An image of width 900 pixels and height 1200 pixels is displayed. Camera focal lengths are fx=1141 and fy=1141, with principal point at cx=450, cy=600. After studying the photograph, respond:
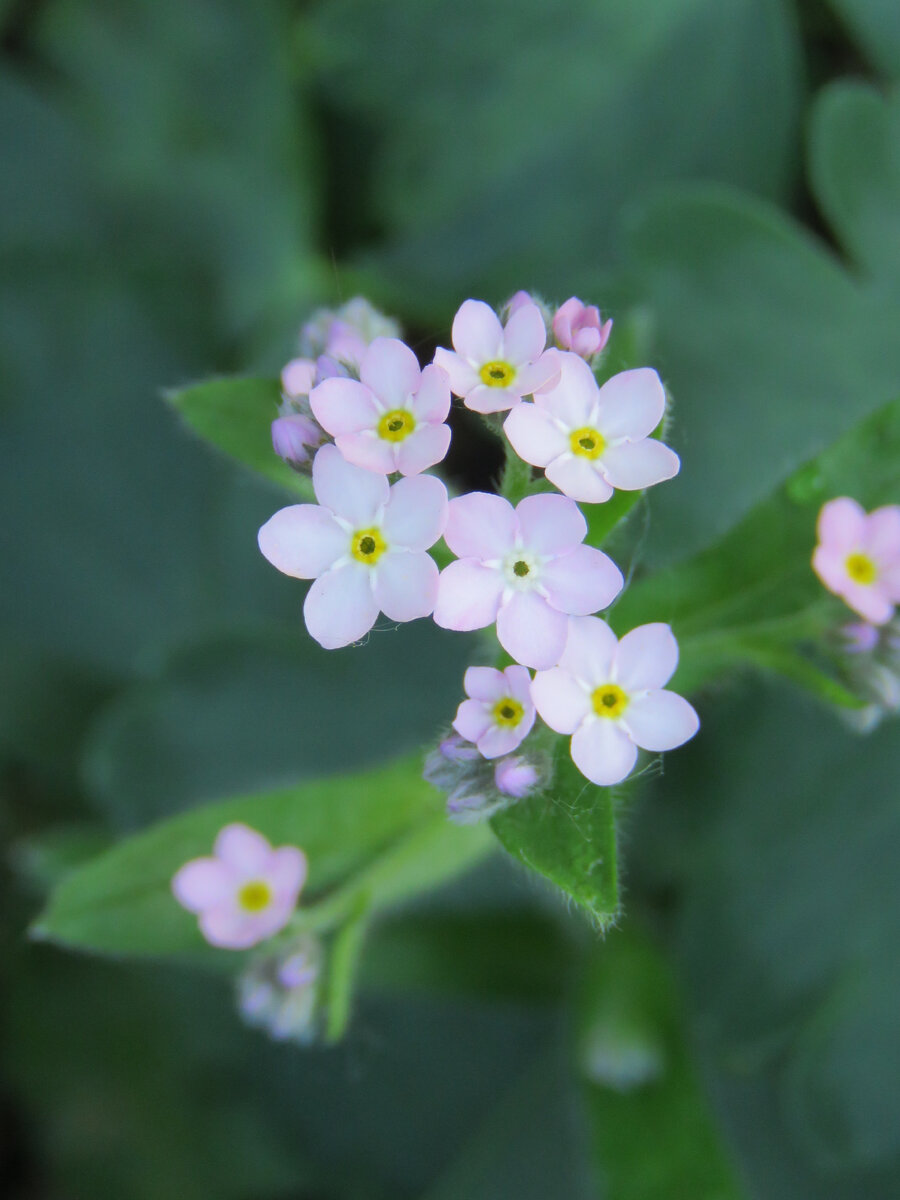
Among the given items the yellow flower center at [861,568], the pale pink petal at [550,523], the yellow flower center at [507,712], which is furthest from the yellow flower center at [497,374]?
the yellow flower center at [861,568]

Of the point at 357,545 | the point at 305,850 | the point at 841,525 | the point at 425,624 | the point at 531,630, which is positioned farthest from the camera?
the point at 425,624

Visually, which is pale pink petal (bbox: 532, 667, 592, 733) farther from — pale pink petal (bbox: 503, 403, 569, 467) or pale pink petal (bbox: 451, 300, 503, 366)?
pale pink petal (bbox: 451, 300, 503, 366)

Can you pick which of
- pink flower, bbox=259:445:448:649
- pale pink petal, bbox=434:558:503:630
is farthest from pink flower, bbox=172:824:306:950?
pale pink petal, bbox=434:558:503:630

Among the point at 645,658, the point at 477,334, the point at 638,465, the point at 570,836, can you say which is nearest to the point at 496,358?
the point at 477,334

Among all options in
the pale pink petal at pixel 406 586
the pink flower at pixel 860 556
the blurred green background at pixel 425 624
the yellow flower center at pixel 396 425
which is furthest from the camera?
the blurred green background at pixel 425 624

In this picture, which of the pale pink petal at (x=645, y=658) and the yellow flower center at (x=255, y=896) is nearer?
the pale pink petal at (x=645, y=658)

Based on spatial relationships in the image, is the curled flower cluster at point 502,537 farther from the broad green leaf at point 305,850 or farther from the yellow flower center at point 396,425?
the broad green leaf at point 305,850

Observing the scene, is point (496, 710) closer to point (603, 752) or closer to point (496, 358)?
point (603, 752)
